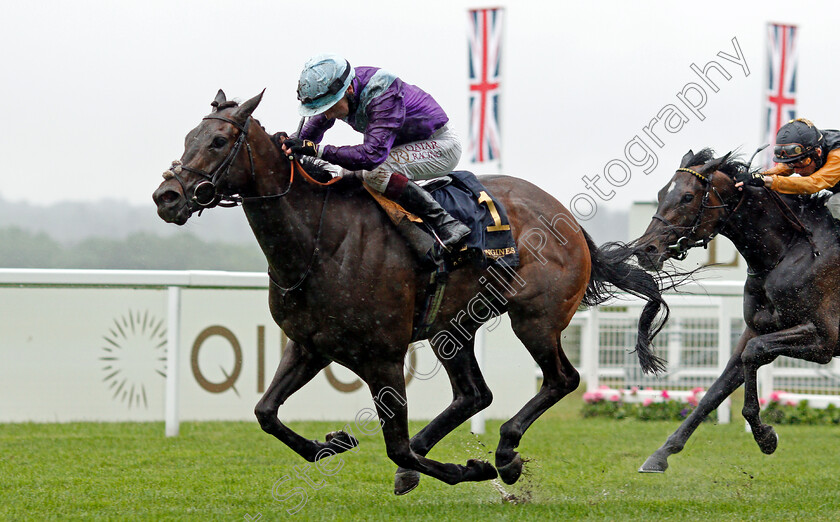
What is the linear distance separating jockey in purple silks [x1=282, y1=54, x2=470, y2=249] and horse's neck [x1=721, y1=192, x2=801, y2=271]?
177cm

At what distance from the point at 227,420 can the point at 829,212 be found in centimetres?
474

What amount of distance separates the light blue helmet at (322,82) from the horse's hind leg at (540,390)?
1466 mm

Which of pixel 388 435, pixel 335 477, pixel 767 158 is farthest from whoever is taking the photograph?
pixel 767 158

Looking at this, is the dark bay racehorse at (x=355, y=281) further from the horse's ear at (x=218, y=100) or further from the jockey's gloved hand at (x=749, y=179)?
the jockey's gloved hand at (x=749, y=179)

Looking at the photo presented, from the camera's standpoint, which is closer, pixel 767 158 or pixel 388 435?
pixel 388 435

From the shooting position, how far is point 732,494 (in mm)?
5367

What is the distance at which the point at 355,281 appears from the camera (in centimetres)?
434

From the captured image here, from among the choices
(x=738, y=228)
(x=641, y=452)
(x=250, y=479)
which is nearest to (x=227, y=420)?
(x=250, y=479)

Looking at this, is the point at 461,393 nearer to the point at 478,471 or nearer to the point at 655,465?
the point at 478,471

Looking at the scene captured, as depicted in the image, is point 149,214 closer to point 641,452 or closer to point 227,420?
point 227,420

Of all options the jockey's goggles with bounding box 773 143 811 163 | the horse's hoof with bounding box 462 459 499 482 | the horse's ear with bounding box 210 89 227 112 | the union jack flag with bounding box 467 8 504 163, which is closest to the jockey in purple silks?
the horse's ear with bounding box 210 89 227 112

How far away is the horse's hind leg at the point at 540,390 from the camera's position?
490cm

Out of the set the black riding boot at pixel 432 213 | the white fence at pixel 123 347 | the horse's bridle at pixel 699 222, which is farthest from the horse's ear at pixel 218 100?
the white fence at pixel 123 347

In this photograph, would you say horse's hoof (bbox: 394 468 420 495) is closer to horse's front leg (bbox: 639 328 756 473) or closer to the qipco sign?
horse's front leg (bbox: 639 328 756 473)
